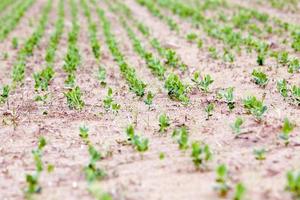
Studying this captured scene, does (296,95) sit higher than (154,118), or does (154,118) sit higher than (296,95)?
(296,95)

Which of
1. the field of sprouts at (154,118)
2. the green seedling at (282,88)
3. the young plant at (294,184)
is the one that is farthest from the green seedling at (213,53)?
the young plant at (294,184)

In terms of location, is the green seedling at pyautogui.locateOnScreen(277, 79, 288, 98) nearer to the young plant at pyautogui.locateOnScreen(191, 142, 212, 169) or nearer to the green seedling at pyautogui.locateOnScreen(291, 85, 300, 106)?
the green seedling at pyautogui.locateOnScreen(291, 85, 300, 106)

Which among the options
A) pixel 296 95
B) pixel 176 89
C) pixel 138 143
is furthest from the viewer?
pixel 176 89

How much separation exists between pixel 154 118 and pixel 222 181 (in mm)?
2610

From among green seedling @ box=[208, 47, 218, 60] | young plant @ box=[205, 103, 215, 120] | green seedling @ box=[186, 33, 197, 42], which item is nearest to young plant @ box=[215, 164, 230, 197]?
young plant @ box=[205, 103, 215, 120]

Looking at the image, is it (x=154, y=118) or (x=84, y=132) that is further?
(x=154, y=118)

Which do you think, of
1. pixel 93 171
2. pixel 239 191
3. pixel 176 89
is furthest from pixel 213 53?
pixel 239 191

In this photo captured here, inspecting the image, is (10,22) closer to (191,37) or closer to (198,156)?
(191,37)

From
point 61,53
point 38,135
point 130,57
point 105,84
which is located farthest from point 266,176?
point 61,53

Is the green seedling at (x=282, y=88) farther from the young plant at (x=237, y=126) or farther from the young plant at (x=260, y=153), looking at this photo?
the young plant at (x=260, y=153)

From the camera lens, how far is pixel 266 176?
4.72m

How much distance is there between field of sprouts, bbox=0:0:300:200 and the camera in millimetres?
4789

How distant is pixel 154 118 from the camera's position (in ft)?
23.1

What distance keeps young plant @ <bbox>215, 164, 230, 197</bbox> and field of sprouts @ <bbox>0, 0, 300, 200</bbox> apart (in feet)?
0.04
